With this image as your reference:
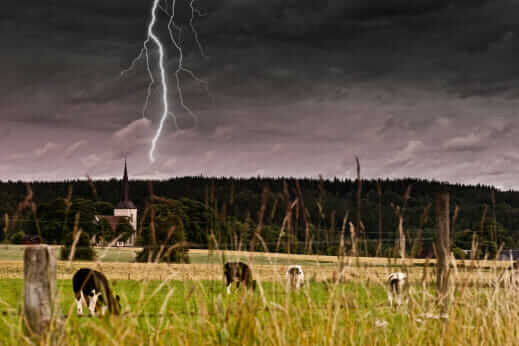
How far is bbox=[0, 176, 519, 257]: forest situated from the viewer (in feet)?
17.6

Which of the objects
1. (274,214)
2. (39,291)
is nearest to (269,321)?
(39,291)

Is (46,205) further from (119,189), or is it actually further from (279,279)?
(119,189)

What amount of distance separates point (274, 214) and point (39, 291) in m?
3.45

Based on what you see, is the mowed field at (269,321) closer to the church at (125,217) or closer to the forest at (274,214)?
the forest at (274,214)

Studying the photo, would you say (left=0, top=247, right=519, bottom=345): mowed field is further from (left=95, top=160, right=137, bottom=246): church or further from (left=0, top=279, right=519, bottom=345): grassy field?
(left=95, top=160, right=137, bottom=246): church

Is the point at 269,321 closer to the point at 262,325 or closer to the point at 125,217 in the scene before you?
the point at 262,325

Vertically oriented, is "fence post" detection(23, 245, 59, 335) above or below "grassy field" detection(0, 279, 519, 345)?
above

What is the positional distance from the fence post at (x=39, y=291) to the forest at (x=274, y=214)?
31 centimetres

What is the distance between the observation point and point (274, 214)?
7.50 m

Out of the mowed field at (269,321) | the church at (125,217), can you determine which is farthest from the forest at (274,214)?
the mowed field at (269,321)

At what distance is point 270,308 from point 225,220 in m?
0.93

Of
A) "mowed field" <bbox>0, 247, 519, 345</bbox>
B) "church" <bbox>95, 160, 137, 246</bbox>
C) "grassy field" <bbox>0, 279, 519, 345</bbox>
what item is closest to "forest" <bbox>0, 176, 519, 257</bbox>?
"church" <bbox>95, 160, 137, 246</bbox>

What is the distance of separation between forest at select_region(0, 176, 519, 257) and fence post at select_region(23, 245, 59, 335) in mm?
310

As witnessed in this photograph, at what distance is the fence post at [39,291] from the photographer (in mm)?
4637
